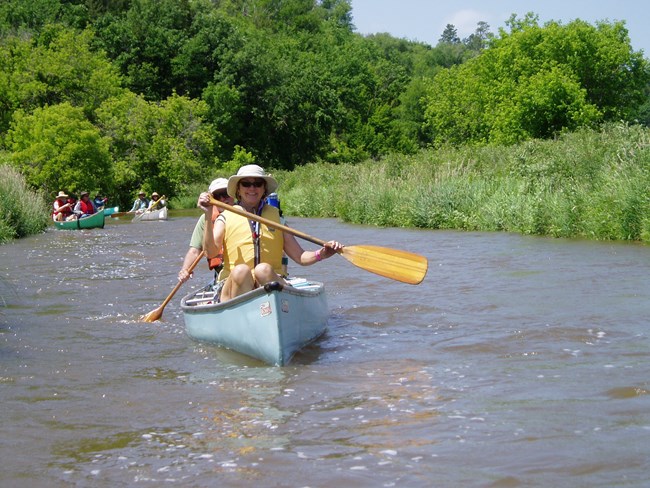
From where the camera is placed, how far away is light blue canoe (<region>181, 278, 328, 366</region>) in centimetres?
706

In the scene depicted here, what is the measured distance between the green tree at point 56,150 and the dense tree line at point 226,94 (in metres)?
0.06

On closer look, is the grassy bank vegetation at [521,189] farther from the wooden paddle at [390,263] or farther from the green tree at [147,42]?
the green tree at [147,42]

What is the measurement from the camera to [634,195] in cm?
1537

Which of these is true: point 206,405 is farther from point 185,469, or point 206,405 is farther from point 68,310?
point 68,310

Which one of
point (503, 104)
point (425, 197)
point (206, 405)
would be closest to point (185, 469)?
point (206, 405)

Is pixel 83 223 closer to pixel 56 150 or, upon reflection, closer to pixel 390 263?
pixel 56 150

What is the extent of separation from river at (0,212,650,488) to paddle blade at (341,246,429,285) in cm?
59

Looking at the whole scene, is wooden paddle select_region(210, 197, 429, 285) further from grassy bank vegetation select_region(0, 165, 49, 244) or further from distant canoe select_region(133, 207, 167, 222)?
distant canoe select_region(133, 207, 167, 222)

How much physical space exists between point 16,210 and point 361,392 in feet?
53.6

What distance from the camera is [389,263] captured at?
27.5ft

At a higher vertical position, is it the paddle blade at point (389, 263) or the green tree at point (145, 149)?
the green tree at point (145, 149)

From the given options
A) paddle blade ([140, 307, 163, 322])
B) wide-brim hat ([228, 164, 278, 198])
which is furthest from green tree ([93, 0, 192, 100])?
wide-brim hat ([228, 164, 278, 198])

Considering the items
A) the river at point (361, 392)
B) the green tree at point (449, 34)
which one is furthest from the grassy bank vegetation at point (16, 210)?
the green tree at point (449, 34)

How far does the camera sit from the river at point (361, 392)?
4719 millimetres
